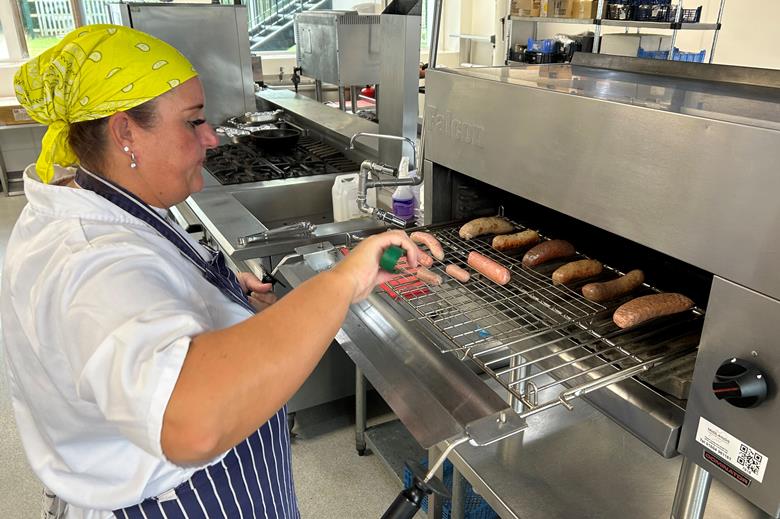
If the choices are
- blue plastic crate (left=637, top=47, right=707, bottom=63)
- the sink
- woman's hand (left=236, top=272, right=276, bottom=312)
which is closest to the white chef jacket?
woman's hand (left=236, top=272, right=276, bottom=312)

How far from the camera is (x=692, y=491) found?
2.76ft

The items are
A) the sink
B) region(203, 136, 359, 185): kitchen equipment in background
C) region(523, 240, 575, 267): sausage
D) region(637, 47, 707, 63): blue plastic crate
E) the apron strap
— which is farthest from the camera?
region(637, 47, 707, 63): blue plastic crate

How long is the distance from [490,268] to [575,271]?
17 cm

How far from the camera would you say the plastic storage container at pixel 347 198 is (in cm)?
213

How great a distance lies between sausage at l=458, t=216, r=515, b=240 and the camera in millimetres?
1274

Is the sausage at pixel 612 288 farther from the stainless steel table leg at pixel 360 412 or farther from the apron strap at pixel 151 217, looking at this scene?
the stainless steel table leg at pixel 360 412

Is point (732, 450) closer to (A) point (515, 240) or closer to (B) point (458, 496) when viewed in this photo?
(A) point (515, 240)

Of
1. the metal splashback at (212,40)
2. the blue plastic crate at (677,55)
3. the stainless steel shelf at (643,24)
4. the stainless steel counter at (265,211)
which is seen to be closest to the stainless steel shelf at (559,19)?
the stainless steel shelf at (643,24)

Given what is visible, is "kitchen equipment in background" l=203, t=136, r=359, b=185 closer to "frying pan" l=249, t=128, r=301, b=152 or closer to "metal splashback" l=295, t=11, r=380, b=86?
"frying pan" l=249, t=128, r=301, b=152

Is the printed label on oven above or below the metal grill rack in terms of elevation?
below

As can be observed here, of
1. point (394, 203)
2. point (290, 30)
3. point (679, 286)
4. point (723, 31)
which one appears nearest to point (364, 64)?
point (394, 203)

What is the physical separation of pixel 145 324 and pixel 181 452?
0.48 ft

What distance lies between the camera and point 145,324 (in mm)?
626

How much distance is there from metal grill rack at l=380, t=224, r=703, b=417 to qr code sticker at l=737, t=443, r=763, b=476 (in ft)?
0.50
